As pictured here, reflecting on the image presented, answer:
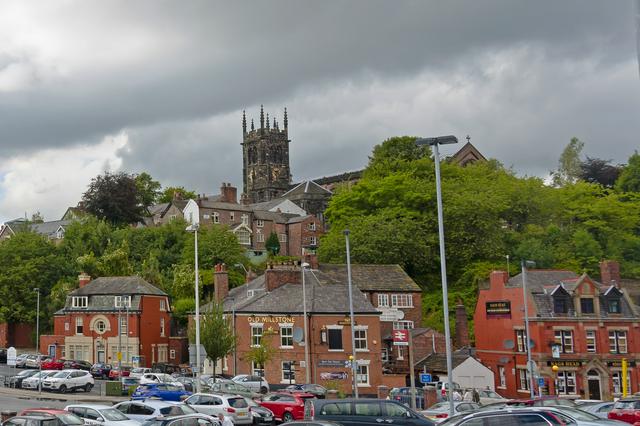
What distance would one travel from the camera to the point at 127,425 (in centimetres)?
2891

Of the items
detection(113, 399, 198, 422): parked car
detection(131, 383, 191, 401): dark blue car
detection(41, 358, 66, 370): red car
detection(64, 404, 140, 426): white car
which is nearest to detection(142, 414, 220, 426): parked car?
detection(64, 404, 140, 426): white car

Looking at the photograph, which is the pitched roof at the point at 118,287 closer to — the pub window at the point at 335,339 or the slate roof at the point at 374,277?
the slate roof at the point at 374,277

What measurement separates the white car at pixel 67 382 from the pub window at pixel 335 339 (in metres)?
17.4

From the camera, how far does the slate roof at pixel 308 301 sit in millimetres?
57594

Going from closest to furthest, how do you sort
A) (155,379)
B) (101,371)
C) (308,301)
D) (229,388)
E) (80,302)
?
(229,388) < (155,379) < (308,301) < (101,371) < (80,302)

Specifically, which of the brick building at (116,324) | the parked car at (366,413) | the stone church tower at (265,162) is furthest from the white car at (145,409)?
the stone church tower at (265,162)

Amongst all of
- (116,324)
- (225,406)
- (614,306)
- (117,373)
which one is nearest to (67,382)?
(117,373)

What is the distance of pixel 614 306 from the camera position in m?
58.4

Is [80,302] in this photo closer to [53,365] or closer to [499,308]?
[53,365]

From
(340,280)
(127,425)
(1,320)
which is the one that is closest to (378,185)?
(340,280)

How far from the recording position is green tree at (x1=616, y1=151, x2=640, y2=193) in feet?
319

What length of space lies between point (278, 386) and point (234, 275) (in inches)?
1367

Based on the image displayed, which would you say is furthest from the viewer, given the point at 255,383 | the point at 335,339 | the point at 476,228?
the point at 476,228

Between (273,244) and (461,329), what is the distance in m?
55.8
